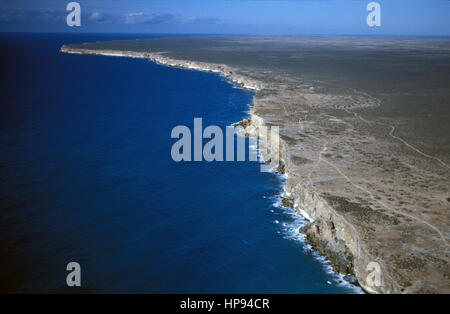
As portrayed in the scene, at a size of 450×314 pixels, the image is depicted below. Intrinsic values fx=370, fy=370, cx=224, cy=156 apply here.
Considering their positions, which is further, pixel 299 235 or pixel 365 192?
pixel 365 192

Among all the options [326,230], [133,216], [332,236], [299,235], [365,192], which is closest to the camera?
[332,236]

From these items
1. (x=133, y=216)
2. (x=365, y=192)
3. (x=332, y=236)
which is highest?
(x=365, y=192)

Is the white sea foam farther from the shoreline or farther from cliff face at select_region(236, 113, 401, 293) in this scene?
cliff face at select_region(236, 113, 401, 293)

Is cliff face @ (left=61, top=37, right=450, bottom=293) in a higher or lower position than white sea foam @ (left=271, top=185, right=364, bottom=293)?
higher

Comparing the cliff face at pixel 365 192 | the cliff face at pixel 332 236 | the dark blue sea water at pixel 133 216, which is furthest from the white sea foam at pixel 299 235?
the cliff face at pixel 365 192

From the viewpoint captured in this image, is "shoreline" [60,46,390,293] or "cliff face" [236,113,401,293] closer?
"cliff face" [236,113,401,293]

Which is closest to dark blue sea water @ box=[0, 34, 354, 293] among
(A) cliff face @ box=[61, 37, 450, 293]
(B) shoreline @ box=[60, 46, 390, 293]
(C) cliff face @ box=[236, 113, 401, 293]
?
(B) shoreline @ box=[60, 46, 390, 293]

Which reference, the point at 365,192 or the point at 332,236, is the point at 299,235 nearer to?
the point at 332,236

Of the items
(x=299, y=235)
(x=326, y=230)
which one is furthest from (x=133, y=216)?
(x=326, y=230)

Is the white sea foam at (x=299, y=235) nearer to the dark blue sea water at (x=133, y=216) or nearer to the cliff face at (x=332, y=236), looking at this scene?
the dark blue sea water at (x=133, y=216)
